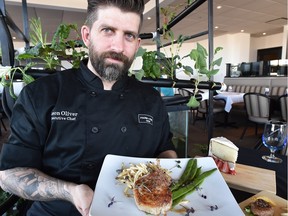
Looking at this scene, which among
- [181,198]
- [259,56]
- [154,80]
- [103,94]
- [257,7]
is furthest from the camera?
[259,56]

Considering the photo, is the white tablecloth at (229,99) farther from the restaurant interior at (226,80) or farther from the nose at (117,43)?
the nose at (117,43)

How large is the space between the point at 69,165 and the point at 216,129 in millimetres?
5541

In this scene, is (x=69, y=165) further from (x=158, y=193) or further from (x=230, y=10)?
(x=230, y=10)

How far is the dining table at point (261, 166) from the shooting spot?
97 centimetres

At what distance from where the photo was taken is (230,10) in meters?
6.64

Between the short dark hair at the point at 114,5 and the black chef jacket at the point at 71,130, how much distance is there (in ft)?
0.83

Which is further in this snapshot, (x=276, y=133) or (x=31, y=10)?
(x=31, y=10)

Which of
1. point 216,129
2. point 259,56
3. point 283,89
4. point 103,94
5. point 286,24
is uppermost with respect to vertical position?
point 286,24

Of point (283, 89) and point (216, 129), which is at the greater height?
point (283, 89)

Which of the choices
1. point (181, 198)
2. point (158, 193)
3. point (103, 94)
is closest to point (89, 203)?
point (158, 193)

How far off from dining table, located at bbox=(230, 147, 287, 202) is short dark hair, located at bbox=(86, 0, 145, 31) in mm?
990

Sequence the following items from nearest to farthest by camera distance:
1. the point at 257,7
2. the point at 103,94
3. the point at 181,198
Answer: the point at 181,198 → the point at 103,94 → the point at 257,7

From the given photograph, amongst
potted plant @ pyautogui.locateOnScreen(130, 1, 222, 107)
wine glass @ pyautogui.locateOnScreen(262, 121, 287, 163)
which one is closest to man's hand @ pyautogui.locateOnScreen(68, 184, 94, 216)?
potted plant @ pyautogui.locateOnScreen(130, 1, 222, 107)

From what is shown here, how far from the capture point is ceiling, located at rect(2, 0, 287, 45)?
5.98m
